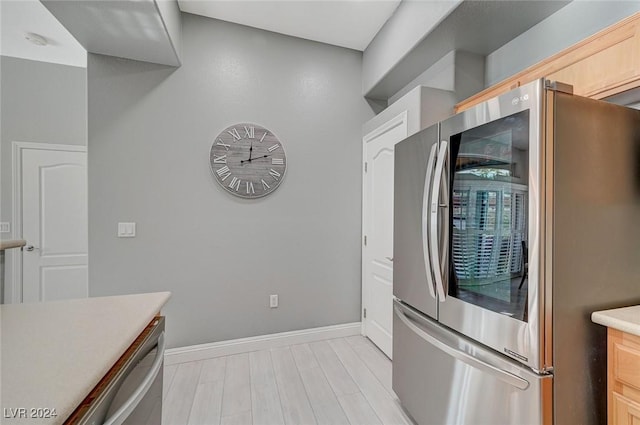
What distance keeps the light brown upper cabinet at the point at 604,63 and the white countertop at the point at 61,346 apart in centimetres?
213

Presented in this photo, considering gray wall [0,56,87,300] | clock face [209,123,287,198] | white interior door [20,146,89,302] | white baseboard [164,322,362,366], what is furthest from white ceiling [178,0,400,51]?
white baseboard [164,322,362,366]

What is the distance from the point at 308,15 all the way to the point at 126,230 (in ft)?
7.98

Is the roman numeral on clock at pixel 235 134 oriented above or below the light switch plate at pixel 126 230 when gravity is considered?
above

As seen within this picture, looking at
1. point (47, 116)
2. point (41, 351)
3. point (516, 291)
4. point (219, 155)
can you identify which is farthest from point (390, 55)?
point (47, 116)

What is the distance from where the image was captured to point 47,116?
3.11 metres

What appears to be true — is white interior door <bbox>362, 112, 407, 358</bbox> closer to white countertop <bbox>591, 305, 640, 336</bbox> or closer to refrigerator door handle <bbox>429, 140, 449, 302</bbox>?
refrigerator door handle <bbox>429, 140, 449, 302</bbox>

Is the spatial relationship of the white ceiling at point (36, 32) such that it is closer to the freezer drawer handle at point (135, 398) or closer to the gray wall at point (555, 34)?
the freezer drawer handle at point (135, 398)

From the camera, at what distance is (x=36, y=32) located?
2574 mm

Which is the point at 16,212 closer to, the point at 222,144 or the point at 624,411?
the point at 222,144

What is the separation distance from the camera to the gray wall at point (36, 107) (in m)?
3.00

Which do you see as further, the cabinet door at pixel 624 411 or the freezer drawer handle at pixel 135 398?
the cabinet door at pixel 624 411

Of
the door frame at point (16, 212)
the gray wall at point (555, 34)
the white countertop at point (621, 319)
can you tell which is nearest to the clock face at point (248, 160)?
the gray wall at point (555, 34)

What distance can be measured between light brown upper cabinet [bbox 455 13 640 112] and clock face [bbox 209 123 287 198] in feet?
6.81

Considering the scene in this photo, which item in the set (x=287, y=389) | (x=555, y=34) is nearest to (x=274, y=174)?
(x=287, y=389)
